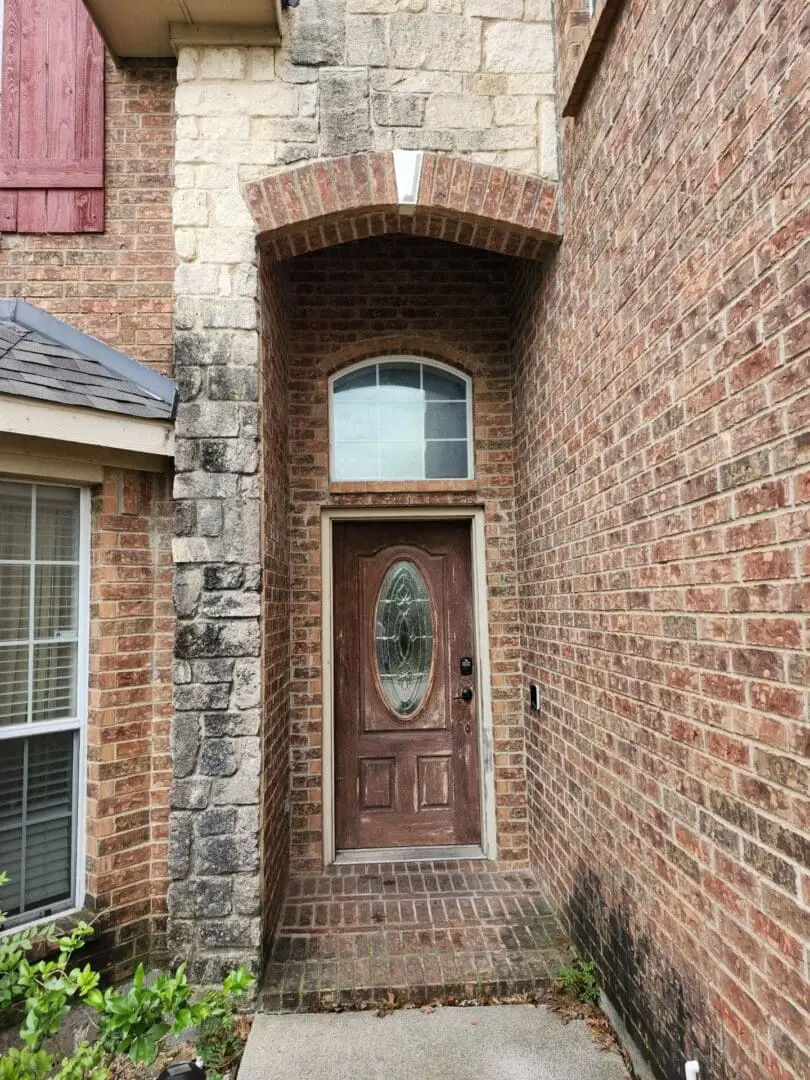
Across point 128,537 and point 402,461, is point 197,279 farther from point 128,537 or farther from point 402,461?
point 402,461

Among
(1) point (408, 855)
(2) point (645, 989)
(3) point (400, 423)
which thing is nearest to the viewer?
(2) point (645, 989)

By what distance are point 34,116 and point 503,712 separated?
433 centimetres

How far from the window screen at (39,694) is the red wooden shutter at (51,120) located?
164cm

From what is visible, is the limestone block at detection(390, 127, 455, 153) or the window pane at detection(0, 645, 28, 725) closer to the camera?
the window pane at detection(0, 645, 28, 725)

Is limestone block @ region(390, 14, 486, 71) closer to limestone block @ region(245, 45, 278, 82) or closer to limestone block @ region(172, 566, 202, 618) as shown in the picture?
limestone block @ region(245, 45, 278, 82)

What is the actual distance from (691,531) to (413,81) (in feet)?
8.87

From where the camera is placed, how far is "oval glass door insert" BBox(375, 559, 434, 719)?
4.20 meters

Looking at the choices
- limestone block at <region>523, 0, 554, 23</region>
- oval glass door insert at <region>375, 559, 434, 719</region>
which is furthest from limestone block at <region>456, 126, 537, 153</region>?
oval glass door insert at <region>375, 559, 434, 719</region>

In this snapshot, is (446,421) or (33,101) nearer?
(33,101)

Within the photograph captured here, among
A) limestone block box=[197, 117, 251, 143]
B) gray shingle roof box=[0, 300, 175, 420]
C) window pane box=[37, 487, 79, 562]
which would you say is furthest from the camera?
Result: limestone block box=[197, 117, 251, 143]

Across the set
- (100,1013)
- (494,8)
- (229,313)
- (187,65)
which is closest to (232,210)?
(229,313)

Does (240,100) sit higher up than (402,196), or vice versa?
(240,100)

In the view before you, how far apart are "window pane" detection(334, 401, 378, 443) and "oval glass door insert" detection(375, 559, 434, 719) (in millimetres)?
872

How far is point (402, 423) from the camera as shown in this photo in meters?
4.25
